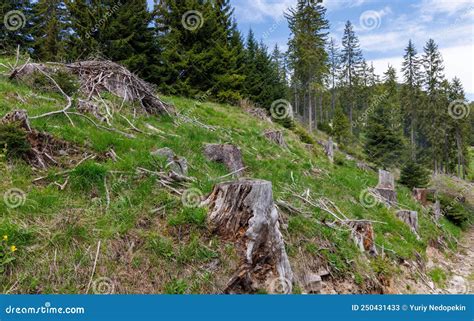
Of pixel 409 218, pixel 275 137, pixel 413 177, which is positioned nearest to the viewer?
pixel 409 218

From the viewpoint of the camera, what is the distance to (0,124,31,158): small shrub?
5.65 meters

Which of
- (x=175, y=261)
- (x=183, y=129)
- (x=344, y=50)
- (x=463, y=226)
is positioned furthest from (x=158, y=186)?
(x=344, y=50)

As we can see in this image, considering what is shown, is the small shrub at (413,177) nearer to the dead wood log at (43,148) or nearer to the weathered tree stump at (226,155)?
the weathered tree stump at (226,155)

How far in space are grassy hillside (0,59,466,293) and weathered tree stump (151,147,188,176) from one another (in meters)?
0.27

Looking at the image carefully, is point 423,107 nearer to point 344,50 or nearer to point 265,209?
point 344,50

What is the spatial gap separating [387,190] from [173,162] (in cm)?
1026

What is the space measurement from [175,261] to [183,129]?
6338 mm

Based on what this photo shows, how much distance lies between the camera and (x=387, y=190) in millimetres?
13164

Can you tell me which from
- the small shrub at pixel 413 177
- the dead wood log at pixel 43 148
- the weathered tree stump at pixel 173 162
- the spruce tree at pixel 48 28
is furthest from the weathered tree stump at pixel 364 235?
the spruce tree at pixel 48 28

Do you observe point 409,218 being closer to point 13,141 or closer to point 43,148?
point 43,148

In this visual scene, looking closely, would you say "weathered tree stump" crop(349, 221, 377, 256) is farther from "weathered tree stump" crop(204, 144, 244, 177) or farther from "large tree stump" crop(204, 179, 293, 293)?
"weathered tree stump" crop(204, 144, 244, 177)

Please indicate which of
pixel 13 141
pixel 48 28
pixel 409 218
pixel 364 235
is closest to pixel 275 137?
pixel 409 218

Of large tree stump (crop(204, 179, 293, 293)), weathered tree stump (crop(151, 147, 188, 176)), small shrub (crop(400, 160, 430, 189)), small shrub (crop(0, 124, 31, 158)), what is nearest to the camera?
large tree stump (crop(204, 179, 293, 293))

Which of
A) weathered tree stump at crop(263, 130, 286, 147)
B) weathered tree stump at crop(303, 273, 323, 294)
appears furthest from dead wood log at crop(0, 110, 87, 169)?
weathered tree stump at crop(263, 130, 286, 147)
